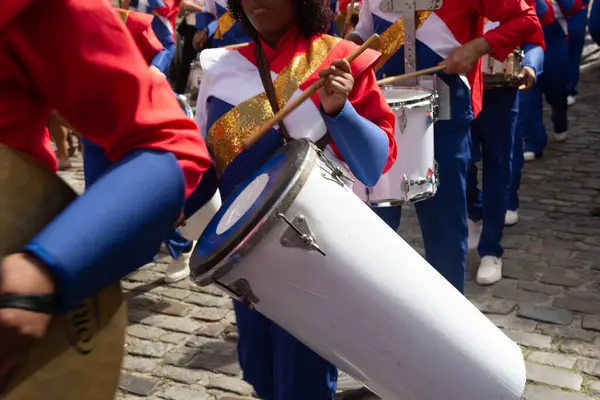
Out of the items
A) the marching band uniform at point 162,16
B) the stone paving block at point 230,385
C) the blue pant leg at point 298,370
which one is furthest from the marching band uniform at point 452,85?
the marching band uniform at point 162,16

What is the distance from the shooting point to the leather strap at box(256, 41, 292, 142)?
77.2 inches

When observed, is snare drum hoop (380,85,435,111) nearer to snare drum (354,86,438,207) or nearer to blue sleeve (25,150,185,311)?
snare drum (354,86,438,207)

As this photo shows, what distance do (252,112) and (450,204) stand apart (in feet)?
4.61

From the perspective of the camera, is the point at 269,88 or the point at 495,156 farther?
the point at 495,156

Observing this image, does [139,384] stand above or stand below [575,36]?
above

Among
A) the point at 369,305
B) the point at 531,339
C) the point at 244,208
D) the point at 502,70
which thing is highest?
the point at 244,208

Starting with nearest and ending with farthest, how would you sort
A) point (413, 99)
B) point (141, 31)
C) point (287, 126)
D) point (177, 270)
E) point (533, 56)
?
1. point (287, 126)
2. point (413, 99)
3. point (141, 31)
4. point (533, 56)
5. point (177, 270)

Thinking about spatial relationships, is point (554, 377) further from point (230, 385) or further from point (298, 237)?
point (298, 237)

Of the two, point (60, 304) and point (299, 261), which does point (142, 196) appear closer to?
point (60, 304)

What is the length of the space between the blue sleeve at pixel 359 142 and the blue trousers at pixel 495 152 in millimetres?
2141

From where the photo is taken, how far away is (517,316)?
3.74 meters

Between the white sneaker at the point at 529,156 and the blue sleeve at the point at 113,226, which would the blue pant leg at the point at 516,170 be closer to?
the white sneaker at the point at 529,156

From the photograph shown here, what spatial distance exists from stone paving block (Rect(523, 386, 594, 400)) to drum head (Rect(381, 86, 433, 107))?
1.30 metres

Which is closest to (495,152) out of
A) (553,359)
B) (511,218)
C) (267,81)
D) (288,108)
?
(511,218)
